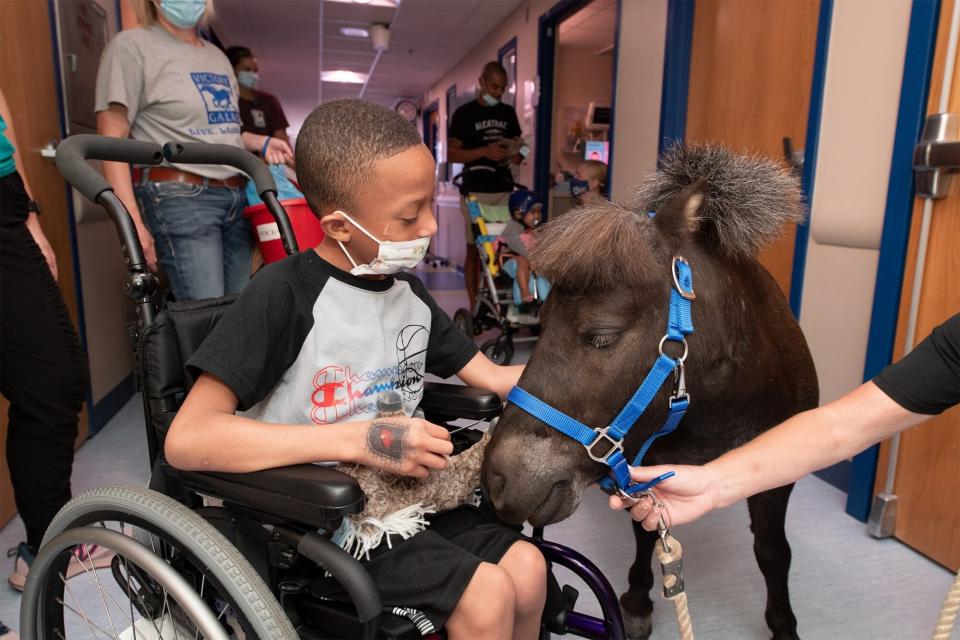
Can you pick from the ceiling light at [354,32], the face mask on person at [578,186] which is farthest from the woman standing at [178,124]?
the ceiling light at [354,32]

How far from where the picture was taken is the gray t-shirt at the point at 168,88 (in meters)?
1.89

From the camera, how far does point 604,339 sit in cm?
99

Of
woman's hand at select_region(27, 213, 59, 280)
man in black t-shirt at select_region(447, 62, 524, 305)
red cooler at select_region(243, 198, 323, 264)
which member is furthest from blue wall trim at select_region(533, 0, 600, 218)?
woman's hand at select_region(27, 213, 59, 280)

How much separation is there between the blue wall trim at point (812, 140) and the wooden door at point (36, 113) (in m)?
2.90

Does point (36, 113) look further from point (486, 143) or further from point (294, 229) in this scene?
point (486, 143)

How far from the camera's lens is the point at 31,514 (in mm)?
1621

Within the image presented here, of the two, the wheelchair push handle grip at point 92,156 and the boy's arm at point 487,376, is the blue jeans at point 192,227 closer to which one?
the wheelchair push handle grip at point 92,156

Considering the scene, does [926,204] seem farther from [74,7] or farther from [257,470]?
[74,7]

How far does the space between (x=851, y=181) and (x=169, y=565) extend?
2.50m

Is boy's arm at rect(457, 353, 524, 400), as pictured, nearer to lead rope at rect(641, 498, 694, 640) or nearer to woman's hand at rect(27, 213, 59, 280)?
lead rope at rect(641, 498, 694, 640)

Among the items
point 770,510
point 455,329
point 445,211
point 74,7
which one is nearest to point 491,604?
point 455,329

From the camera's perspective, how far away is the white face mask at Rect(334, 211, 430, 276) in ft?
3.26

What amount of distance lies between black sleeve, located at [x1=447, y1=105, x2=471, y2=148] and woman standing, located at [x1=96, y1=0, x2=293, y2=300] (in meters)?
2.88

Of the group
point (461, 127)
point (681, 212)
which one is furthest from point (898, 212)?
point (461, 127)
